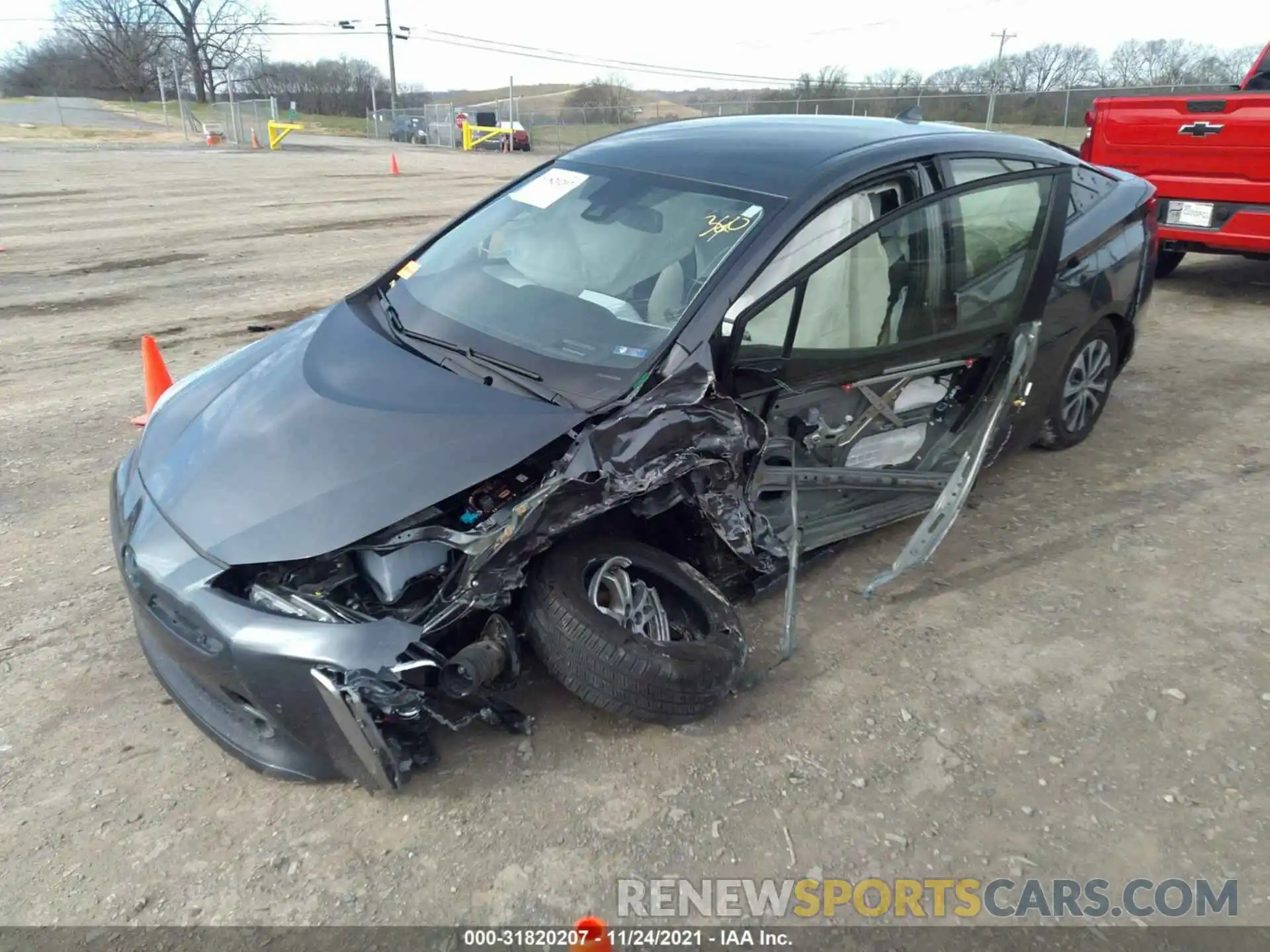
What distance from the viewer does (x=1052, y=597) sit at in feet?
12.0

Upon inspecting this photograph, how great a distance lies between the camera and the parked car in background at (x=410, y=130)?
42375mm

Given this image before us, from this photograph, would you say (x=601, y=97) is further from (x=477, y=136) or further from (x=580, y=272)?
(x=580, y=272)

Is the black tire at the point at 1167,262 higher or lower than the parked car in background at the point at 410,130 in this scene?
lower

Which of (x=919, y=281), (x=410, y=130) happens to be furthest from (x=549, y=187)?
(x=410, y=130)

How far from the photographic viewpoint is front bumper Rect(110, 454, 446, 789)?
7.48 ft

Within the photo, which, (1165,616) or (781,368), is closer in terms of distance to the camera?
(781,368)

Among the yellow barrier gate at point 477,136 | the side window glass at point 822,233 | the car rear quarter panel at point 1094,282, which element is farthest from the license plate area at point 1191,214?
the yellow barrier gate at point 477,136

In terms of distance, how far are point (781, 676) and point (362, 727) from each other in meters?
1.47

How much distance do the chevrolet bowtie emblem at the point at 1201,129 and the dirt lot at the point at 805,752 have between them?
3470 mm

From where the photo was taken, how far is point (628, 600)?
110 inches

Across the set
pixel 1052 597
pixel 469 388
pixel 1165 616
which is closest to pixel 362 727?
pixel 469 388

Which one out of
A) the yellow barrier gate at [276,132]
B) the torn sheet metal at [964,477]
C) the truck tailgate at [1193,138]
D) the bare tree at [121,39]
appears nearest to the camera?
the torn sheet metal at [964,477]

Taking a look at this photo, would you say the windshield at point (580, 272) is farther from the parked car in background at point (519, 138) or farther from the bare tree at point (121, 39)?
the bare tree at point (121, 39)

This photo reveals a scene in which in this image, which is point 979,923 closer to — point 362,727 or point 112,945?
point 362,727
